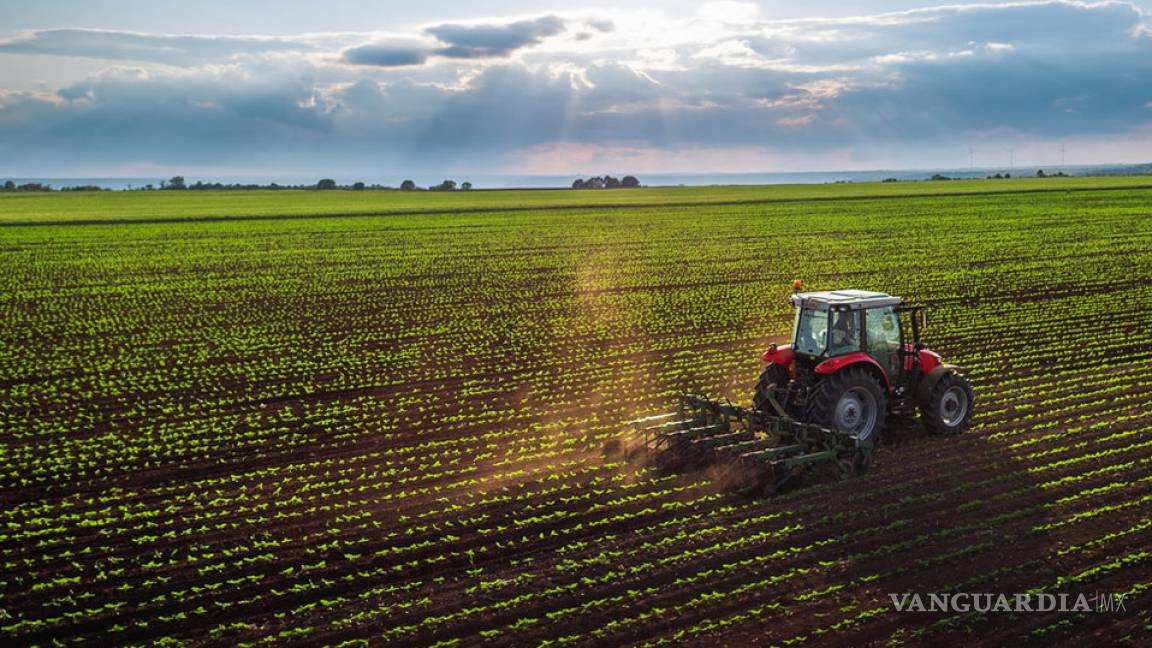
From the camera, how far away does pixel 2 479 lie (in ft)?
43.6

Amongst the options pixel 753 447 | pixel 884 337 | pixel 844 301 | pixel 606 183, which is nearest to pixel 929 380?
pixel 884 337

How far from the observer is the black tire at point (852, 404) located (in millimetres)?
12648

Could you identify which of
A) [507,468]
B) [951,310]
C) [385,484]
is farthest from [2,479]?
[951,310]

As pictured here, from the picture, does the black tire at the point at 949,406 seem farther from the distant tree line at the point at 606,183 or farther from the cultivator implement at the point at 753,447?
the distant tree line at the point at 606,183

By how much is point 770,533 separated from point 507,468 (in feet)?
13.6

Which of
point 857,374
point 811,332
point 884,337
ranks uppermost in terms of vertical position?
point 811,332

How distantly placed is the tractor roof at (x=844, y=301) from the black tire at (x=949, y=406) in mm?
1489

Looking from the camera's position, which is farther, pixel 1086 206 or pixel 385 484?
pixel 1086 206

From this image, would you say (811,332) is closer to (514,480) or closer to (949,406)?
(949,406)

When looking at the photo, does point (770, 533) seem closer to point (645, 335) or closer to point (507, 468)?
point (507, 468)

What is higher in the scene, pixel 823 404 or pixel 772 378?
pixel 772 378

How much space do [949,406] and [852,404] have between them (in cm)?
215

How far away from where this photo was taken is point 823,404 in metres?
12.6

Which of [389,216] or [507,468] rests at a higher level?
[389,216]
